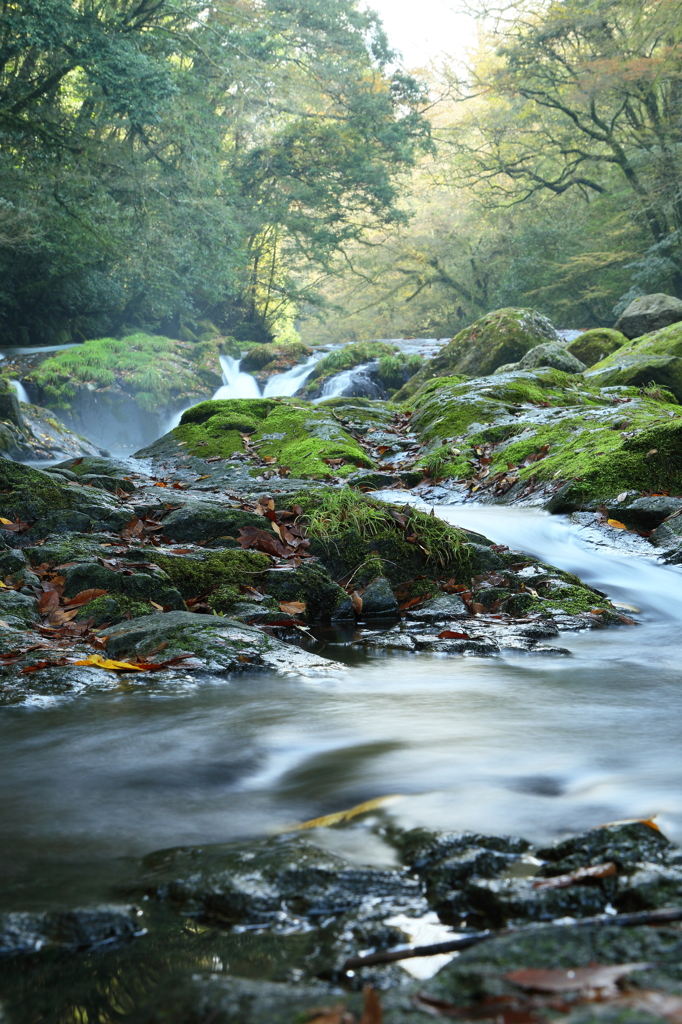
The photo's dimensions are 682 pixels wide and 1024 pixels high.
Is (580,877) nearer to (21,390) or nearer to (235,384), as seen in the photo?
(21,390)

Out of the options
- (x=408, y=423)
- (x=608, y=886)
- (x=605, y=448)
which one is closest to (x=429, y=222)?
(x=408, y=423)

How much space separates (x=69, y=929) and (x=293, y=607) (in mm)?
2810

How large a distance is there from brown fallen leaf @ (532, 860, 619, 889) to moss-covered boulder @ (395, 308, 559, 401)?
1174 cm

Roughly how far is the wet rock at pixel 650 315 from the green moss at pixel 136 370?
11.6 m

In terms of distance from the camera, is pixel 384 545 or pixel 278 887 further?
pixel 384 545

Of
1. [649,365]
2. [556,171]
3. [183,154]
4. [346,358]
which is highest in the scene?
[556,171]

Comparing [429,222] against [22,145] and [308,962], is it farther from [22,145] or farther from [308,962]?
[308,962]

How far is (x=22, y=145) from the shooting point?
1680 cm

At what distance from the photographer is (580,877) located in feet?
4.49

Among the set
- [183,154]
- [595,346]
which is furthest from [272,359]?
[595,346]

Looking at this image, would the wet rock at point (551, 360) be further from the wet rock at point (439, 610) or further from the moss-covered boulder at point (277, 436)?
the wet rock at point (439, 610)

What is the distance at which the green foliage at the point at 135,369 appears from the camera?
18.0 meters

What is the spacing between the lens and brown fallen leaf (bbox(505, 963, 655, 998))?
3.24 feet

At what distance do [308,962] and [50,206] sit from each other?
19.0m
